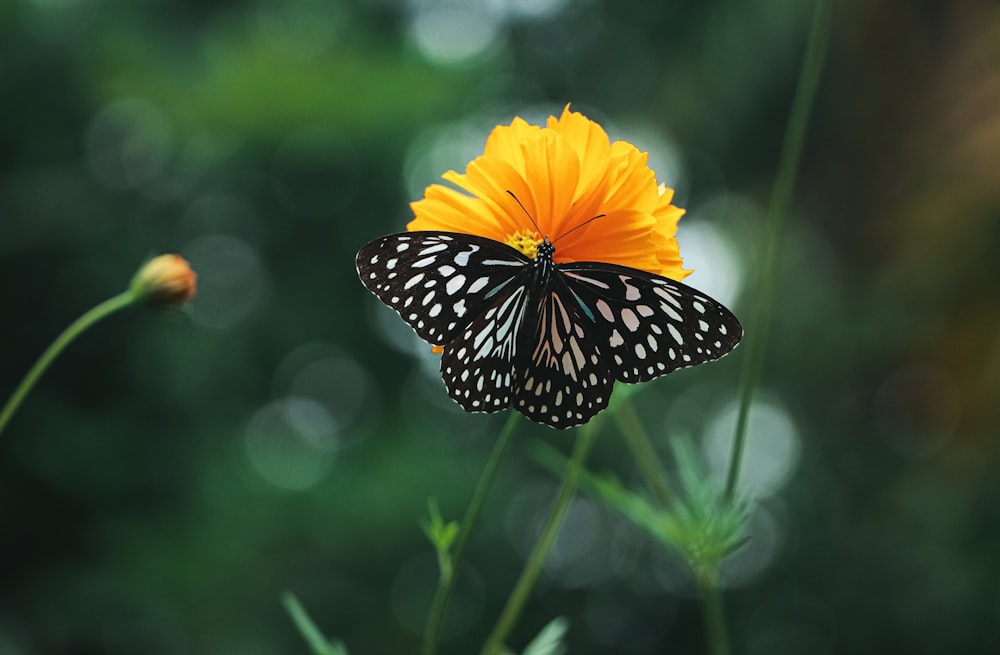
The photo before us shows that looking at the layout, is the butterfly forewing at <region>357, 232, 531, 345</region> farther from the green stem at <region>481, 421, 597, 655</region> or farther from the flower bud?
the flower bud

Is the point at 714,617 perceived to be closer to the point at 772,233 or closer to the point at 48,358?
the point at 772,233

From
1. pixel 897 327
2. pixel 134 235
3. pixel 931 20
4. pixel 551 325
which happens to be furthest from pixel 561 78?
pixel 551 325

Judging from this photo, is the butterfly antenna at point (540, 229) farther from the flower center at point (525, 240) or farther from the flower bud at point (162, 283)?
the flower bud at point (162, 283)

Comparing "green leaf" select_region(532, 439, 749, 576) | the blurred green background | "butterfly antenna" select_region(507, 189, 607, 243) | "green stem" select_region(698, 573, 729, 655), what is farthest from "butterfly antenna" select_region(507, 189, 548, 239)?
the blurred green background

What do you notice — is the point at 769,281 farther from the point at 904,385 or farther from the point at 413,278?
the point at 904,385

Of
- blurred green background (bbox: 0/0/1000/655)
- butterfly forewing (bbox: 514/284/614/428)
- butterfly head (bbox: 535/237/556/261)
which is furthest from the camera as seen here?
blurred green background (bbox: 0/0/1000/655)

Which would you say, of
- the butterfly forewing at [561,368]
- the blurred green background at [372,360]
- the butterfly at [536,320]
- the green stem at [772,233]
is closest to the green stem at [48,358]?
the butterfly at [536,320]

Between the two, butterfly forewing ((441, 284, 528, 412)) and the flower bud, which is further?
the flower bud

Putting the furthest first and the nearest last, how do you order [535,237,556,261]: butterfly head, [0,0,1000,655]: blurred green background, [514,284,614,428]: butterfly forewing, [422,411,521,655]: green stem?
[0,0,1000,655]: blurred green background → [535,237,556,261]: butterfly head → [514,284,614,428]: butterfly forewing → [422,411,521,655]: green stem
